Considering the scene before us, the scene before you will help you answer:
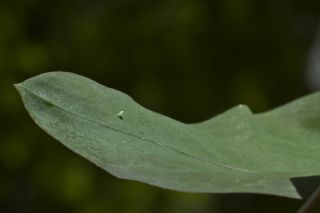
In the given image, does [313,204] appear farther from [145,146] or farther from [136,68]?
[136,68]

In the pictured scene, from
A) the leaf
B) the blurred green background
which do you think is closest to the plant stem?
the leaf

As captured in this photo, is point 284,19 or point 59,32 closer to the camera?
point 59,32

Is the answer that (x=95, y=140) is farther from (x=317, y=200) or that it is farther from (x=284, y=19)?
(x=284, y=19)

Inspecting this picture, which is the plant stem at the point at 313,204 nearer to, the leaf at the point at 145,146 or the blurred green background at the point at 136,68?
the leaf at the point at 145,146

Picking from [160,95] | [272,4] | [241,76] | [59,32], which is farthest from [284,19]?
[59,32]

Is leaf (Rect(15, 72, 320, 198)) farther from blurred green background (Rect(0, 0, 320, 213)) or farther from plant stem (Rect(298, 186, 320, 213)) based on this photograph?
blurred green background (Rect(0, 0, 320, 213))
